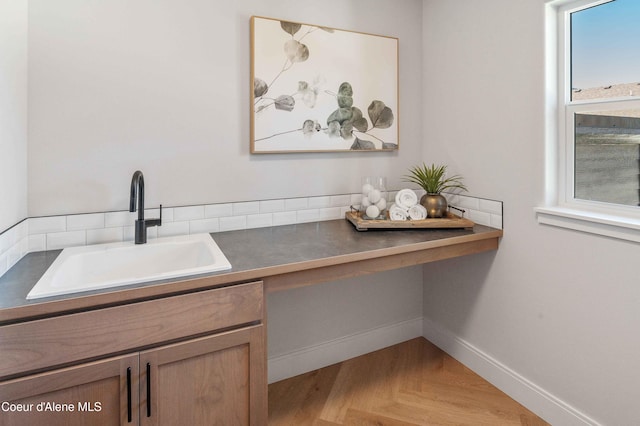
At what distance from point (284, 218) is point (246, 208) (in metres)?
0.23

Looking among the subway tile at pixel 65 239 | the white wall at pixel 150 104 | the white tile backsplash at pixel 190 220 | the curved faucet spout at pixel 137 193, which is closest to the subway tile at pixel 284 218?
the white tile backsplash at pixel 190 220

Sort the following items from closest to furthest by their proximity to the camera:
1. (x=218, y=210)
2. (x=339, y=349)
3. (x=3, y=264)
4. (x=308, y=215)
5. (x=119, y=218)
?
(x=3, y=264), (x=119, y=218), (x=218, y=210), (x=308, y=215), (x=339, y=349)

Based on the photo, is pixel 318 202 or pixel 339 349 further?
pixel 339 349

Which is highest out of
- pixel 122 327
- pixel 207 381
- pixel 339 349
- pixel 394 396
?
pixel 122 327

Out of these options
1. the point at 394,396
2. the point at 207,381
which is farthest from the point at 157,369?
the point at 394,396

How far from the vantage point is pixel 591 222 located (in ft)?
5.41

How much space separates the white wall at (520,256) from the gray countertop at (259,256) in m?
0.29

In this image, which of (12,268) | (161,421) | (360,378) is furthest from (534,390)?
(12,268)

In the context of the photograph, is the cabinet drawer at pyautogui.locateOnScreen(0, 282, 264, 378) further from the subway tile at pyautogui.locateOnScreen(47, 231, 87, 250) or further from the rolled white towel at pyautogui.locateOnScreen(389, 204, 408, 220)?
the rolled white towel at pyautogui.locateOnScreen(389, 204, 408, 220)

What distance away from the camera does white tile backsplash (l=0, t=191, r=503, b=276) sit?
165 centimetres

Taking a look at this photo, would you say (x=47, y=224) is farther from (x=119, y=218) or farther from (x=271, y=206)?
(x=271, y=206)

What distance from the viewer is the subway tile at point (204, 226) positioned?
6.43ft

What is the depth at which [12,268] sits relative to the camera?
56.8 inches

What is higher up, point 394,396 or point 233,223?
point 233,223
